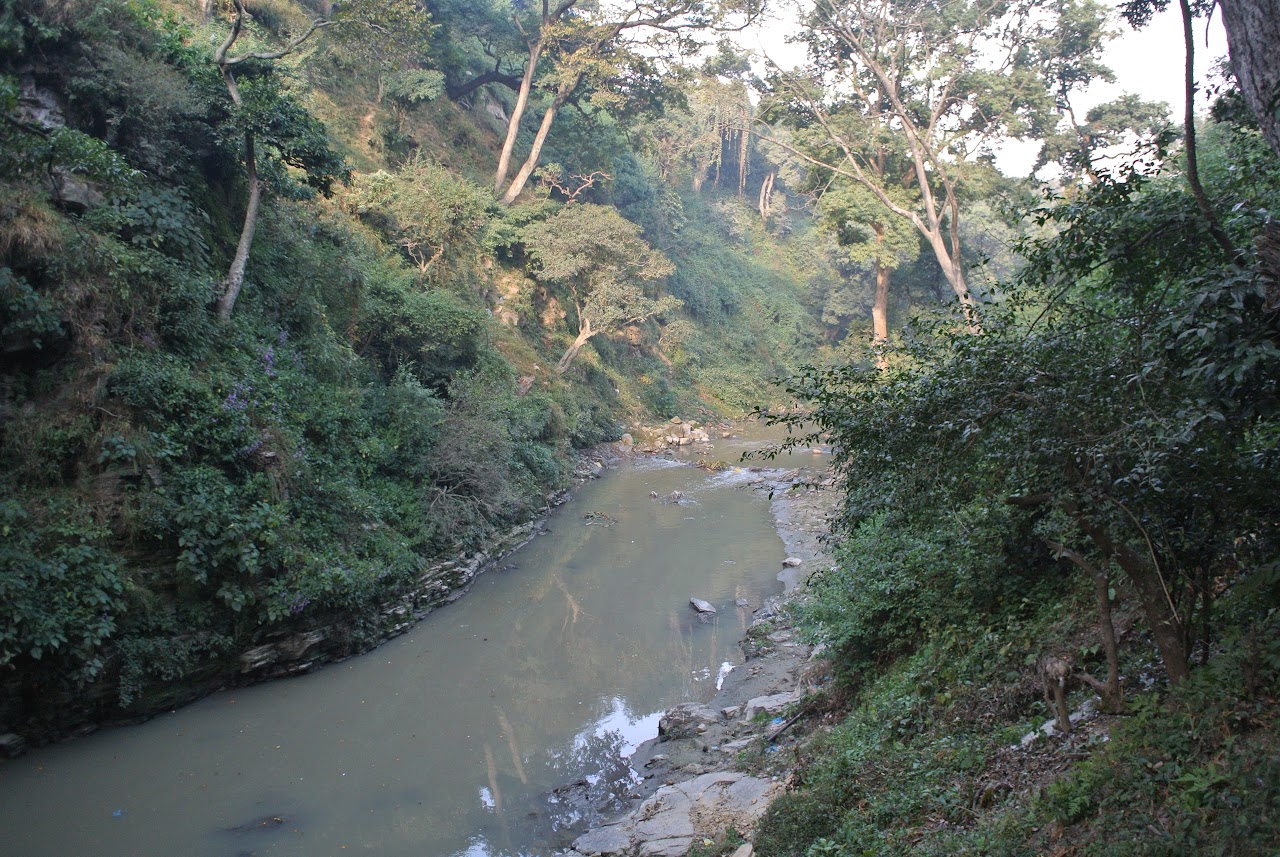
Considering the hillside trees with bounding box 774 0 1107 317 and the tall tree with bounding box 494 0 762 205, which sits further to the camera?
the tall tree with bounding box 494 0 762 205

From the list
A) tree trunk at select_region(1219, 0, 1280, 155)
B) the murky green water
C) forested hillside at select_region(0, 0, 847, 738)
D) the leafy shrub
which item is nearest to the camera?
tree trunk at select_region(1219, 0, 1280, 155)

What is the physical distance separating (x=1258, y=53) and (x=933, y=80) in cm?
1568

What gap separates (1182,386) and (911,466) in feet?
4.25

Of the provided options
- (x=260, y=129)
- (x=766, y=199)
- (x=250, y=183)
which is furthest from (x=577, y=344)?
(x=766, y=199)

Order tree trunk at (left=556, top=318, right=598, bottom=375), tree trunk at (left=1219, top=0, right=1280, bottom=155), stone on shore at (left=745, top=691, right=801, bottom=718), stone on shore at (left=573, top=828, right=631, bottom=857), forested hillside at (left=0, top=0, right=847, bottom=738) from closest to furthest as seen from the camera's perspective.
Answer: tree trunk at (left=1219, top=0, right=1280, bottom=155) → stone on shore at (left=573, top=828, right=631, bottom=857) → forested hillside at (left=0, top=0, right=847, bottom=738) → stone on shore at (left=745, top=691, right=801, bottom=718) → tree trunk at (left=556, top=318, right=598, bottom=375)

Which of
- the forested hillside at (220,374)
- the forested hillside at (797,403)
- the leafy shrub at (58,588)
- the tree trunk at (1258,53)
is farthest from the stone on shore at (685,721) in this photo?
the tree trunk at (1258,53)

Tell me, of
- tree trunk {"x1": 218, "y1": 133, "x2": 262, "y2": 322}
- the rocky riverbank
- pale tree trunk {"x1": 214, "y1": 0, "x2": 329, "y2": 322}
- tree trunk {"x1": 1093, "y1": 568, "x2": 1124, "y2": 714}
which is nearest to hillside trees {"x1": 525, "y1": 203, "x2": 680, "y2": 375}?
pale tree trunk {"x1": 214, "y1": 0, "x2": 329, "y2": 322}

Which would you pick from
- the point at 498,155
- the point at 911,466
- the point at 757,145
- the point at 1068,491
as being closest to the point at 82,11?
the point at 911,466

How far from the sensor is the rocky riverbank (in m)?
6.21

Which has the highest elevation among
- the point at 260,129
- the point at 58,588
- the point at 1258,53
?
the point at 260,129

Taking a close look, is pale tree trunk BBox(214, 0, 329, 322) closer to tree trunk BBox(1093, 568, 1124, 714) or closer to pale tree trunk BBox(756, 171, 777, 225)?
tree trunk BBox(1093, 568, 1124, 714)

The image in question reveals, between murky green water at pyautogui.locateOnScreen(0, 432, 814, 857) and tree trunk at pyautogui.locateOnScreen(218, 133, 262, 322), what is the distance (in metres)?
5.31

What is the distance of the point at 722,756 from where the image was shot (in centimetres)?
777

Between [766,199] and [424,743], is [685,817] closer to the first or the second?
[424,743]
